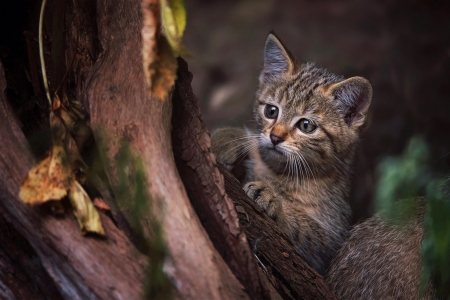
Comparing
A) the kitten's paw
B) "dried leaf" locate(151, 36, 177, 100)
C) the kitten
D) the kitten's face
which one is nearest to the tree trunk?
"dried leaf" locate(151, 36, 177, 100)

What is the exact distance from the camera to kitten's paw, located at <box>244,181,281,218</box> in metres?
3.18

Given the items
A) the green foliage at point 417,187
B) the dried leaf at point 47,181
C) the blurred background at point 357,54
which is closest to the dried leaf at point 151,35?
the dried leaf at point 47,181

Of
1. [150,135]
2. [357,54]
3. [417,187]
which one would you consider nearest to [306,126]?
[150,135]

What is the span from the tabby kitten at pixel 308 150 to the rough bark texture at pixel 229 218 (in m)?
0.62

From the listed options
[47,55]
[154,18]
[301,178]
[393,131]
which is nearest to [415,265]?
[301,178]

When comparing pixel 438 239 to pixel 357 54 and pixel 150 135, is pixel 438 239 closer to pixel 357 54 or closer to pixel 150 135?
pixel 150 135

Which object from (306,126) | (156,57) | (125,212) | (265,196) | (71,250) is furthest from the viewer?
(306,126)

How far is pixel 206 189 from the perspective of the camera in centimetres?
219

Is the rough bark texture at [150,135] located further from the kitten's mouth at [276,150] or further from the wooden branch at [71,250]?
the kitten's mouth at [276,150]

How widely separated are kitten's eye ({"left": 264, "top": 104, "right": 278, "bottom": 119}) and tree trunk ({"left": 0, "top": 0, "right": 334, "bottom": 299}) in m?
1.28

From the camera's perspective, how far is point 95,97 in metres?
2.17

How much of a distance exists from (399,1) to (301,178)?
2816mm

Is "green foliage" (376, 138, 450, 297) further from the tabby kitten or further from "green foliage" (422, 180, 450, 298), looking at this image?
the tabby kitten

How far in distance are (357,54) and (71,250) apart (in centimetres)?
443
